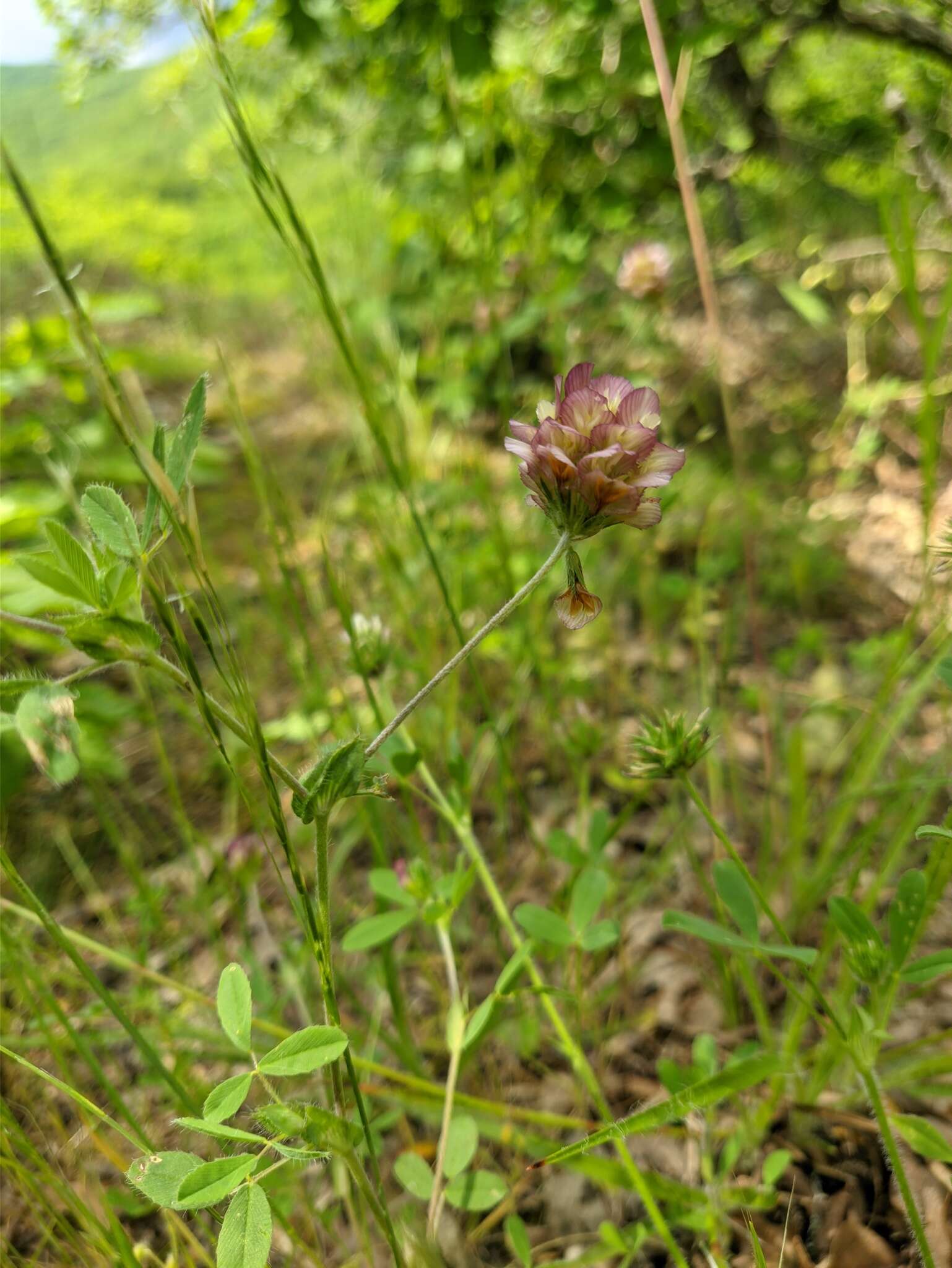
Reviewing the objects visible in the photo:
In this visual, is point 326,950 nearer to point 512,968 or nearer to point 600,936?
point 512,968

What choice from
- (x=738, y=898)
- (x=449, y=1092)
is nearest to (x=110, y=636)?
(x=449, y=1092)

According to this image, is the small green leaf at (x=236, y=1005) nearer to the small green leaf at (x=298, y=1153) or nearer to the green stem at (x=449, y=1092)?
the small green leaf at (x=298, y=1153)

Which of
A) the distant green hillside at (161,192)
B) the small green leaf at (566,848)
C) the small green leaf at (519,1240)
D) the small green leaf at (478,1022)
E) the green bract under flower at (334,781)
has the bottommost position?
the small green leaf at (519,1240)

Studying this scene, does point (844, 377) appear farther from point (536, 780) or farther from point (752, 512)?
point (536, 780)

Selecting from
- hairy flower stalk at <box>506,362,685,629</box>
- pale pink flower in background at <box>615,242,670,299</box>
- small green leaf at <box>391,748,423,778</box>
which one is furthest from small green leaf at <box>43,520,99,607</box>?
pale pink flower in background at <box>615,242,670,299</box>

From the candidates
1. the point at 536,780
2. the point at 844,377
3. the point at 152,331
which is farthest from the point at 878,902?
the point at 152,331

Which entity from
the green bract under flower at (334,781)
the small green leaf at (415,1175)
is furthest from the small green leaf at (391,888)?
the green bract under flower at (334,781)
